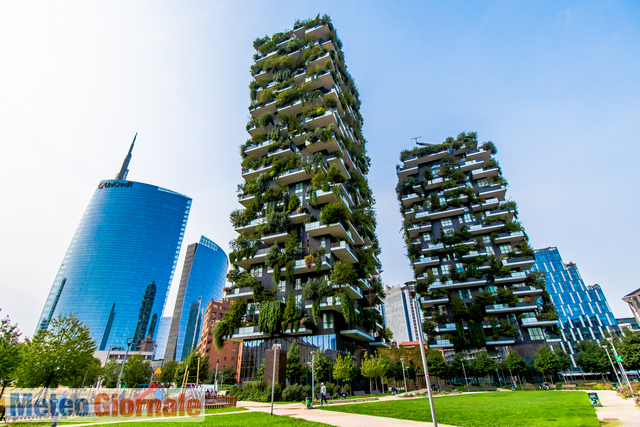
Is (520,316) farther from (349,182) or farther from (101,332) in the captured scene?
(101,332)

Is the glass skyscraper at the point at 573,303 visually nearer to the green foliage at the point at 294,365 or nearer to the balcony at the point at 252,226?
the green foliage at the point at 294,365

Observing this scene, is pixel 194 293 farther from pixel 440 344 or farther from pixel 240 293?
pixel 440 344

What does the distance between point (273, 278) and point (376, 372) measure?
57.4 feet

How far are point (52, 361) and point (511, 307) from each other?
199ft

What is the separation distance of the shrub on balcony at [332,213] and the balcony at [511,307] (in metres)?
33.2

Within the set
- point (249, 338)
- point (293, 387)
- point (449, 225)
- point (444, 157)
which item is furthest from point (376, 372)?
point (444, 157)

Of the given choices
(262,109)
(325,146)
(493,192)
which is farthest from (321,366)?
(493,192)

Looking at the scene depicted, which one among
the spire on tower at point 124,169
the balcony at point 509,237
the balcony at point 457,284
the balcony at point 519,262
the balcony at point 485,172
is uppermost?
the spire on tower at point 124,169

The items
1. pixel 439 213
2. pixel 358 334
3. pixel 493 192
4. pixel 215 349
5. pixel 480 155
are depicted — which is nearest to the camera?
pixel 358 334

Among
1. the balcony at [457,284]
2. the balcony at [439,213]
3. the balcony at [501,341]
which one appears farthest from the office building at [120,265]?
the balcony at [501,341]

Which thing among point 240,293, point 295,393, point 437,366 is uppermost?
point 240,293

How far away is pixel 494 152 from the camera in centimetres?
6900

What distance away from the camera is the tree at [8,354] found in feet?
74.0

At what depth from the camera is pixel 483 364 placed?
156 feet
